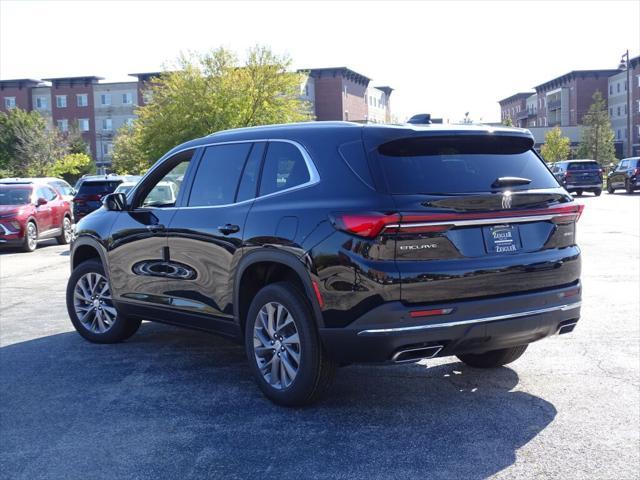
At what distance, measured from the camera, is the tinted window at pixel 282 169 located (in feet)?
17.3

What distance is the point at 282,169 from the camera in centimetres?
546

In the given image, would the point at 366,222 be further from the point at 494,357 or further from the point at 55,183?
the point at 55,183

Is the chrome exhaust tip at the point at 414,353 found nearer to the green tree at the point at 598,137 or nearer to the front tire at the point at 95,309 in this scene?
the front tire at the point at 95,309

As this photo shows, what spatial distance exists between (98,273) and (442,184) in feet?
13.0

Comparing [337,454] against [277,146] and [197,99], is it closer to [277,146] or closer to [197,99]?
[277,146]

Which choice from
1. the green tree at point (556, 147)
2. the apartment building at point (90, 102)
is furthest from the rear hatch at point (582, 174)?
the apartment building at point (90, 102)

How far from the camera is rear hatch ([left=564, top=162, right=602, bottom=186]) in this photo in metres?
39.0

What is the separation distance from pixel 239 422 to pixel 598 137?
70.7 m

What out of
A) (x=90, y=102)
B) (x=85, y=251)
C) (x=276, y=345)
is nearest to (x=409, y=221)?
(x=276, y=345)

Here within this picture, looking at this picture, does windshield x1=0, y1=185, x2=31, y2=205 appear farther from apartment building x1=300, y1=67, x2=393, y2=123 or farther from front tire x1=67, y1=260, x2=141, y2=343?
apartment building x1=300, y1=67, x2=393, y2=123

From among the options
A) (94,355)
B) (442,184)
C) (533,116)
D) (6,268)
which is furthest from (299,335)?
(533,116)

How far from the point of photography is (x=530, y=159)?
543cm

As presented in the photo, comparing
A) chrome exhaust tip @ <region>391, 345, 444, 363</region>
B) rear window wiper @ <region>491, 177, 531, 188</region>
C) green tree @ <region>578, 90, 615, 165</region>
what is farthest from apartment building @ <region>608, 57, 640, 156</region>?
chrome exhaust tip @ <region>391, 345, 444, 363</region>

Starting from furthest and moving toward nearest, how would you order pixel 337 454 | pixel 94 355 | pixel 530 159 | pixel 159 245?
pixel 94 355 < pixel 159 245 < pixel 530 159 < pixel 337 454
